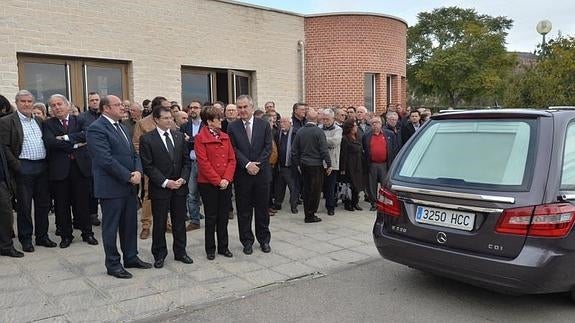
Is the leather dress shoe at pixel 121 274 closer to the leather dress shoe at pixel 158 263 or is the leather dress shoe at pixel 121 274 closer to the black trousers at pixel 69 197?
the leather dress shoe at pixel 158 263

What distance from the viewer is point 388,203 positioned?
4699 millimetres

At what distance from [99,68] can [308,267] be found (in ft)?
26.1

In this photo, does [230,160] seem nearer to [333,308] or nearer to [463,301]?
[333,308]

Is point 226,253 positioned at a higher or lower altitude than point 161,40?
lower

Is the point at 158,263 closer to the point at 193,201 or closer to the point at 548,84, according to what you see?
the point at 193,201

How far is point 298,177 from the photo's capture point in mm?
9086

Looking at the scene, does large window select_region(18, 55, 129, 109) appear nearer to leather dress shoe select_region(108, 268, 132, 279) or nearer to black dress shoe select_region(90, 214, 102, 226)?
black dress shoe select_region(90, 214, 102, 226)

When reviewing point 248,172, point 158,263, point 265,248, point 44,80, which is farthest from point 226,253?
point 44,80

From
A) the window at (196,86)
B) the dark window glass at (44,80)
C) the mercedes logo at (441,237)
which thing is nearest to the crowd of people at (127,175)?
the mercedes logo at (441,237)

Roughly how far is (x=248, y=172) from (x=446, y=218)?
2622mm

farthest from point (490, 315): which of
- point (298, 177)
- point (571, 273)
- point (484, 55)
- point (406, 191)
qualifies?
point (484, 55)

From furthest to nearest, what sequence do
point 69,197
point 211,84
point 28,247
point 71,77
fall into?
point 211,84 → point 71,77 → point 69,197 → point 28,247

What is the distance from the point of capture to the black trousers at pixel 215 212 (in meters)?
5.88

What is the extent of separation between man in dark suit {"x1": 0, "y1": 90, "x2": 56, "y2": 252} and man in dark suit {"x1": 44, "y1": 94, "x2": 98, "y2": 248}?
11 centimetres
